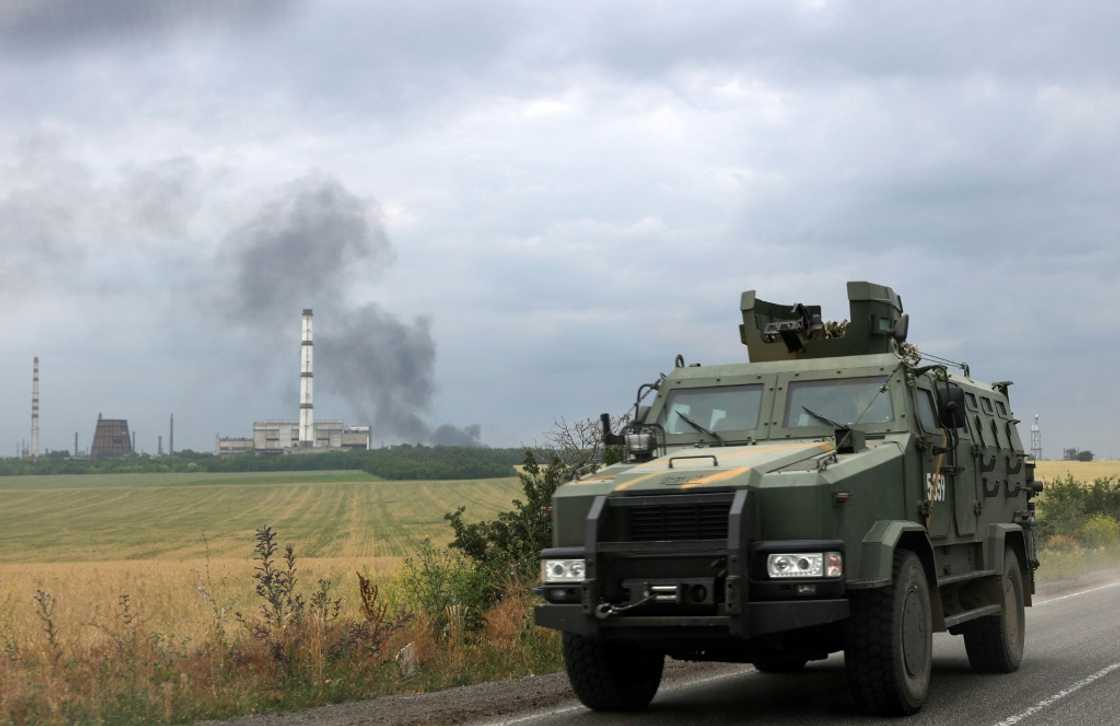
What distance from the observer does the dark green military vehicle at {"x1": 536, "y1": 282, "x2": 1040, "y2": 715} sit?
8570 millimetres

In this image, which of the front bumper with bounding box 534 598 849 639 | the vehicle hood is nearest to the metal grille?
the vehicle hood

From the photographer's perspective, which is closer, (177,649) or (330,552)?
(177,649)

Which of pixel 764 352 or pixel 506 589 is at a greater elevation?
pixel 764 352

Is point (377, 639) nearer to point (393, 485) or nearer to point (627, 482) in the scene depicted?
point (627, 482)

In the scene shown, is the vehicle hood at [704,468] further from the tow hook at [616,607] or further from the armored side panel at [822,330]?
the armored side panel at [822,330]

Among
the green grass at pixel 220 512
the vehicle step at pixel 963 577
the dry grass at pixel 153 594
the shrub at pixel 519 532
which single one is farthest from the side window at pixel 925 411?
the green grass at pixel 220 512

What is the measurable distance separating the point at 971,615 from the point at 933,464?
148cm

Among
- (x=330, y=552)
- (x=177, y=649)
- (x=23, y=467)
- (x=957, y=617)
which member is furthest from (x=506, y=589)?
(x=23, y=467)

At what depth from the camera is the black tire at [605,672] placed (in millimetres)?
9703

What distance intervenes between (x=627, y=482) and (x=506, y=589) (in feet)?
20.9

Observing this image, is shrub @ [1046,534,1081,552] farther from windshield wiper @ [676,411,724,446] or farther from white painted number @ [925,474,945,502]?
windshield wiper @ [676,411,724,446]

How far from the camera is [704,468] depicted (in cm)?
920

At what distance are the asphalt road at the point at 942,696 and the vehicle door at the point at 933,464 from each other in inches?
56.1

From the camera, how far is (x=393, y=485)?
110875 millimetres
